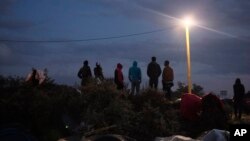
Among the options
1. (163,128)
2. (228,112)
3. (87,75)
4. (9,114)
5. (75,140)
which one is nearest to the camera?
(75,140)

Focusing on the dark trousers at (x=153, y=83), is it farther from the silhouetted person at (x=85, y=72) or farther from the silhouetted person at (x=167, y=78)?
the silhouetted person at (x=85, y=72)

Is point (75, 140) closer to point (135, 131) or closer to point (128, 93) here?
Answer: point (135, 131)

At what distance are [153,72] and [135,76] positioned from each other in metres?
0.91

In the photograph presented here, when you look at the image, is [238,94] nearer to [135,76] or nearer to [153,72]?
[153,72]

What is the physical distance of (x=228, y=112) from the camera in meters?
22.5

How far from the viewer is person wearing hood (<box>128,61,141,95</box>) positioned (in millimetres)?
23484

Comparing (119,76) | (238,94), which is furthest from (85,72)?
(238,94)

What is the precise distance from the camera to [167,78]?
24.0m

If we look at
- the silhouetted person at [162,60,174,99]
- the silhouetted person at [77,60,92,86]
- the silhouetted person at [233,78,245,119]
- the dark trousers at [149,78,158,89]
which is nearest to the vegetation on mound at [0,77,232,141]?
the dark trousers at [149,78,158,89]

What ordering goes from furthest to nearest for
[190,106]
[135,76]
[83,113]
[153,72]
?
[153,72] → [135,76] → [190,106] → [83,113]

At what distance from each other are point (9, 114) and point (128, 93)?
21.8 feet

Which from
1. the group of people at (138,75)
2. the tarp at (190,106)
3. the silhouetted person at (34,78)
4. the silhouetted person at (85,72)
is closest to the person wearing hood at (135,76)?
the group of people at (138,75)

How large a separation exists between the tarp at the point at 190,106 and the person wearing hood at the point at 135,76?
3.07m

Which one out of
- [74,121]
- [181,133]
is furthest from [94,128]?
[181,133]
